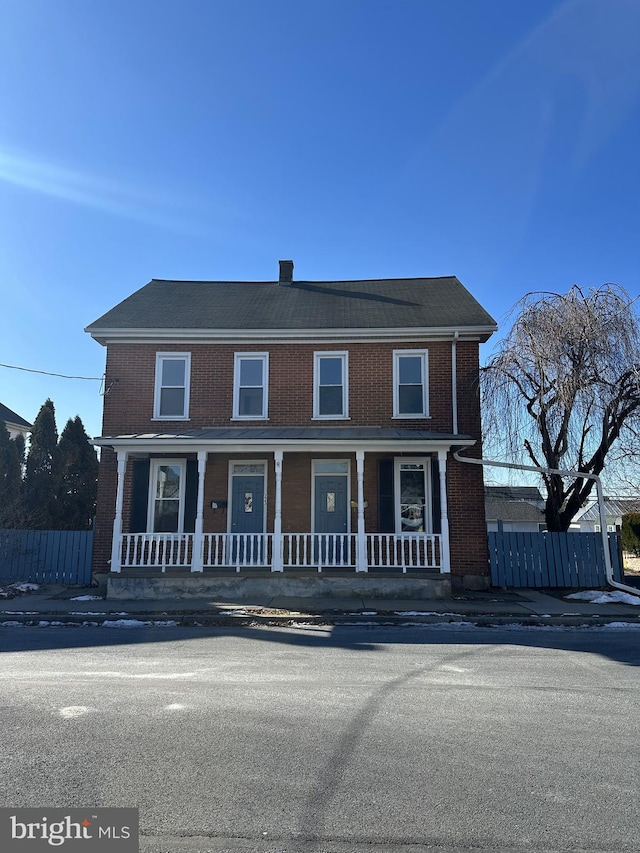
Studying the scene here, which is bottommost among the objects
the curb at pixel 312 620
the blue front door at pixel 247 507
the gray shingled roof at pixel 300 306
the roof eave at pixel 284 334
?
the curb at pixel 312 620

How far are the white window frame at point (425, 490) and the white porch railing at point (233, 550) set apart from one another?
3178 millimetres

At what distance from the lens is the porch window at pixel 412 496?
46.0 ft

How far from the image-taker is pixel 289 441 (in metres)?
12.5

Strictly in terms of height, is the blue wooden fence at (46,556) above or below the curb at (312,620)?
above

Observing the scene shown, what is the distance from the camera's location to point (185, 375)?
48.9 ft

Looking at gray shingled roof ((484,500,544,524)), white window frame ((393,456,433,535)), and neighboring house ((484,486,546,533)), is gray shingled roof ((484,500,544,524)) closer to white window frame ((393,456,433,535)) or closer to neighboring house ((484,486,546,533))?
neighboring house ((484,486,546,533))

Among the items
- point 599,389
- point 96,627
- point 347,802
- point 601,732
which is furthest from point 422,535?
point 347,802

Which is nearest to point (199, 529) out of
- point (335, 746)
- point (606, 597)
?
point (606, 597)

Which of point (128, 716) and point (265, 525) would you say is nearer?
point (128, 716)

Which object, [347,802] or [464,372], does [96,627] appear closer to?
[347,802]

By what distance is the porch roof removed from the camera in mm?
12461

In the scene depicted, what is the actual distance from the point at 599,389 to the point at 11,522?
1588cm

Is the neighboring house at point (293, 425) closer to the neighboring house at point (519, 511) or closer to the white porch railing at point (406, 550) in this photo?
the white porch railing at point (406, 550)

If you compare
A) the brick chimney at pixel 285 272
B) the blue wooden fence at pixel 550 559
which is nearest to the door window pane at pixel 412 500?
the blue wooden fence at pixel 550 559
